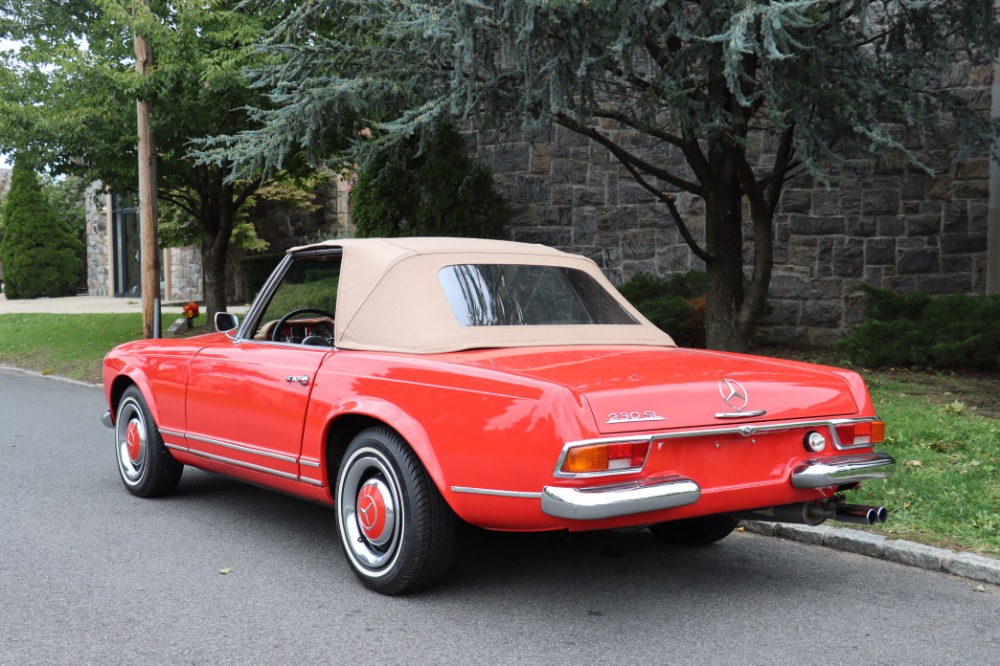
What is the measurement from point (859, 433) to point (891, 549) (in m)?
1.10

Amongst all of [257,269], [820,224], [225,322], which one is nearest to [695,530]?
[225,322]

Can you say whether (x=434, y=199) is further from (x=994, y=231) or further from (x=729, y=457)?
(x=729, y=457)

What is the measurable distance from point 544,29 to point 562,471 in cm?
523

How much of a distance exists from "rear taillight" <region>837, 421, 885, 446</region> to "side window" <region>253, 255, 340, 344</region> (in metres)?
2.69

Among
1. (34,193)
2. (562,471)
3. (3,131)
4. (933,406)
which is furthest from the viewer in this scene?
(34,193)

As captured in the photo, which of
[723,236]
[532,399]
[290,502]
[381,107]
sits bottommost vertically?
[290,502]

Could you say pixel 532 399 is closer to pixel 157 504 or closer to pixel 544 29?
pixel 157 504

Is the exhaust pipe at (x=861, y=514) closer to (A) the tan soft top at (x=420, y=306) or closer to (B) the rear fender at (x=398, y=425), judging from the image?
(A) the tan soft top at (x=420, y=306)

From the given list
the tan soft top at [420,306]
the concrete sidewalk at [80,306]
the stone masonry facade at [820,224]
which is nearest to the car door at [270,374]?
the tan soft top at [420,306]

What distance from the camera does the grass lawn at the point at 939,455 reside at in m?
5.51

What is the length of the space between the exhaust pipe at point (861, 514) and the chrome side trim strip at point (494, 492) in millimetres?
1461

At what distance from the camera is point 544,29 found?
8.11 m

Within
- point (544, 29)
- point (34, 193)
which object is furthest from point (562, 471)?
point (34, 193)

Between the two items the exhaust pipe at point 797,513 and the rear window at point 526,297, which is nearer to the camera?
the exhaust pipe at point 797,513
